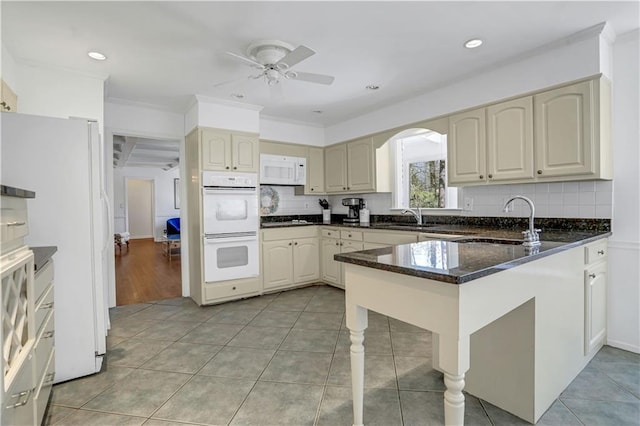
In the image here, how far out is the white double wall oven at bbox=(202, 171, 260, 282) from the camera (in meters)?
3.63

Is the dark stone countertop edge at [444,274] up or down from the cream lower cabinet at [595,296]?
up

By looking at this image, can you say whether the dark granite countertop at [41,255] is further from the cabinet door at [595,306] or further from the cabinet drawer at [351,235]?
the cabinet door at [595,306]

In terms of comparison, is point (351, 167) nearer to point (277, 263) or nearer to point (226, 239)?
point (277, 263)

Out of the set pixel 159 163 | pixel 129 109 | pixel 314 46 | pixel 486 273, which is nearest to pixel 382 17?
pixel 314 46

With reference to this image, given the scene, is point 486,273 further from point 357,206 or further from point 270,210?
point 270,210

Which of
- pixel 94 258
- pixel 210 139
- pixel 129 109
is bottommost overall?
pixel 94 258

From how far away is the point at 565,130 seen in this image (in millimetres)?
2422

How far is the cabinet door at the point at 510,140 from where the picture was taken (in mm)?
2627

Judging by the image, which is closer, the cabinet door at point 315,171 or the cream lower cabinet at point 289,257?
the cream lower cabinet at point 289,257

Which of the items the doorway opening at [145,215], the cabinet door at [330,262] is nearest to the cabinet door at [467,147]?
the cabinet door at [330,262]

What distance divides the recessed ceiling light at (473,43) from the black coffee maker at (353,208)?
2.41m

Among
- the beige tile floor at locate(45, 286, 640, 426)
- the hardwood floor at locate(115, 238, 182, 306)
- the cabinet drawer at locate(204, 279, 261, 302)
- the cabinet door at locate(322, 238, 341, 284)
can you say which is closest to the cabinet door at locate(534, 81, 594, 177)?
the beige tile floor at locate(45, 286, 640, 426)

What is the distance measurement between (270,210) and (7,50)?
10.1ft

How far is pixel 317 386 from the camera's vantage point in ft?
6.59
